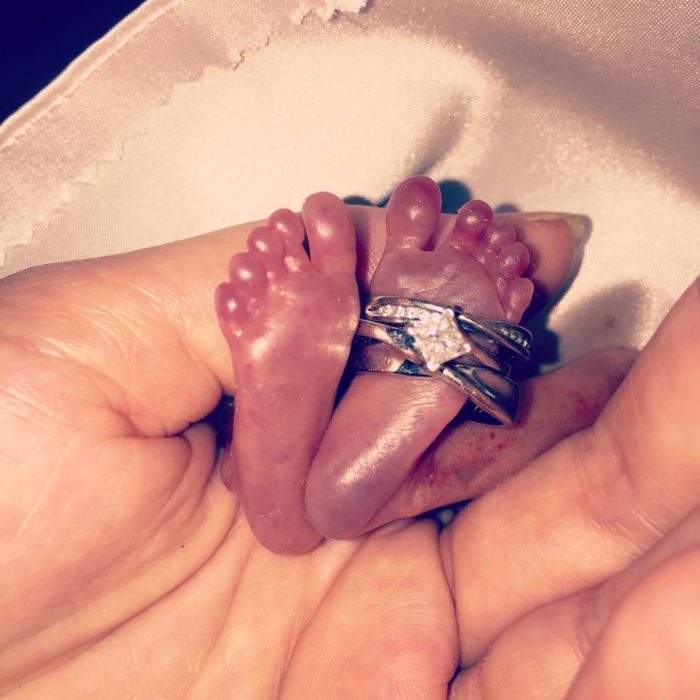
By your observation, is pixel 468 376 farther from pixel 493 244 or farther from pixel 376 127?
pixel 376 127

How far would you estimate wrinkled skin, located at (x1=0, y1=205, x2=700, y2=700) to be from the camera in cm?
61

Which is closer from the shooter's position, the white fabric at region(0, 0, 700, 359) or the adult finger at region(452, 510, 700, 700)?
the adult finger at region(452, 510, 700, 700)

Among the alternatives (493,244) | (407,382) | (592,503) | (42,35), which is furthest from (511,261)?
(42,35)

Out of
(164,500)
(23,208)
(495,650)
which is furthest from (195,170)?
(495,650)

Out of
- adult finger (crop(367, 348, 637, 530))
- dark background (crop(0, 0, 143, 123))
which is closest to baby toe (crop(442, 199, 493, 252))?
adult finger (crop(367, 348, 637, 530))

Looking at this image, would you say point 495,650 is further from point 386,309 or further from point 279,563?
point 386,309

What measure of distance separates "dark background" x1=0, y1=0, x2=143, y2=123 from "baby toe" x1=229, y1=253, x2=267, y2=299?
0.58 meters

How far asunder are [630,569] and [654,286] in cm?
43

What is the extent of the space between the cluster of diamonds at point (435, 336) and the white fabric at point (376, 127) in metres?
0.34

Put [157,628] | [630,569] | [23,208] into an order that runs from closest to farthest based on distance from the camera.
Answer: [630,569] → [157,628] → [23,208]

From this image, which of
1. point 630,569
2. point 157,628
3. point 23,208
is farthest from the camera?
point 23,208

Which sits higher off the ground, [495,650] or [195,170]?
[195,170]

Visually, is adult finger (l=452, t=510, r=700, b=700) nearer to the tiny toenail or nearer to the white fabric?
the tiny toenail

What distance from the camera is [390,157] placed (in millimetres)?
880
